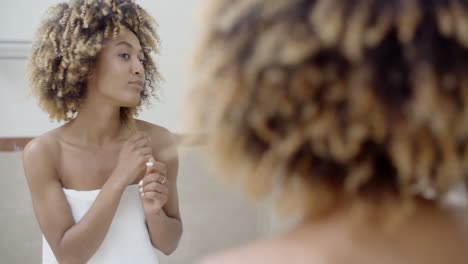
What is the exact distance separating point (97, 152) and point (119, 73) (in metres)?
0.21

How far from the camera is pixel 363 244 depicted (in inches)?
19.8

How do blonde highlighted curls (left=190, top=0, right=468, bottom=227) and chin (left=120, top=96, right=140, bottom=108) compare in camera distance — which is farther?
chin (left=120, top=96, right=140, bottom=108)

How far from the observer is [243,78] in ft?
1.61

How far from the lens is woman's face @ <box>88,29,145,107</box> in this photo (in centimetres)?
152

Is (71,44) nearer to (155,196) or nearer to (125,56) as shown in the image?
(125,56)

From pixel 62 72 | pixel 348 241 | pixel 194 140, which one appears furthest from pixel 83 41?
pixel 348 241

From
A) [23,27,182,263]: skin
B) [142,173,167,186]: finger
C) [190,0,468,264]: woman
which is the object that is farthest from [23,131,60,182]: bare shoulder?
[190,0,468,264]: woman

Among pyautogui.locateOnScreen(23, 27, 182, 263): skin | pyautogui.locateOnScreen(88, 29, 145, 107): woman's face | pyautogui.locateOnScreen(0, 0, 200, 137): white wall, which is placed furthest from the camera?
pyautogui.locateOnScreen(0, 0, 200, 137): white wall

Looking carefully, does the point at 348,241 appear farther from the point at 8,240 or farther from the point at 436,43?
the point at 8,240

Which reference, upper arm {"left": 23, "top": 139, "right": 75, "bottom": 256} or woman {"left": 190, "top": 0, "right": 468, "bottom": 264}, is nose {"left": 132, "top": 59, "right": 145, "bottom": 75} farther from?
woman {"left": 190, "top": 0, "right": 468, "bottom": 264}

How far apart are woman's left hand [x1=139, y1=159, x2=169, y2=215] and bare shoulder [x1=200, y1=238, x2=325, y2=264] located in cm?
92

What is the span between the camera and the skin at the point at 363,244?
1.63 ft

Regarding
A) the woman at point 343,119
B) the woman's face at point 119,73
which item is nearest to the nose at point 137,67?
the woman's face at point 119,73

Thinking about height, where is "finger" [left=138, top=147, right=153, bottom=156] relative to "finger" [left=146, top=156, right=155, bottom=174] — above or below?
above
